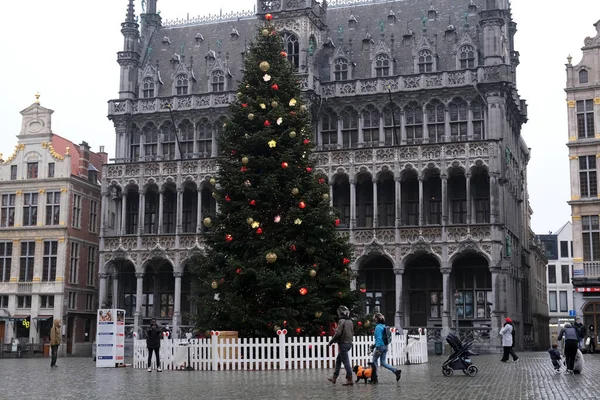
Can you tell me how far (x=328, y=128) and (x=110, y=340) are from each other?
27.1 metres

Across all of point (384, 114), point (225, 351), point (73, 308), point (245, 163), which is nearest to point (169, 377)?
point (225, 351)

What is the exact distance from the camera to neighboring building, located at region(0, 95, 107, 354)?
5897cm

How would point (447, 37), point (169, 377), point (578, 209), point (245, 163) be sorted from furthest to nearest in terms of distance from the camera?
point (447, 37)
point (578, 209)
point (245, 163)
point (169, 377)

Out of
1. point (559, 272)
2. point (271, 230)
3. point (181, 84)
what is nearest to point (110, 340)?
point (271, 230)

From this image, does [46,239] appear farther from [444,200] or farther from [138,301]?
[444,200]

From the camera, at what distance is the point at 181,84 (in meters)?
60.8

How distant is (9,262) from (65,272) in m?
4.65

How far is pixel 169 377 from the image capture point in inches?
981

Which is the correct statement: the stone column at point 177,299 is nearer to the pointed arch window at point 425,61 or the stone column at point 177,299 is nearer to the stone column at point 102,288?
the stone column at point 102,288

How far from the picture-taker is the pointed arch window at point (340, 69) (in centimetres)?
5712

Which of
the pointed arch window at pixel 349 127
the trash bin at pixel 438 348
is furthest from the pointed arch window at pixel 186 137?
the trash bin at pixel 438 348

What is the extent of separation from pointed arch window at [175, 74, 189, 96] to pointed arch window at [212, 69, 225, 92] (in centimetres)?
214

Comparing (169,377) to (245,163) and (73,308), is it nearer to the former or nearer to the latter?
(245,163)

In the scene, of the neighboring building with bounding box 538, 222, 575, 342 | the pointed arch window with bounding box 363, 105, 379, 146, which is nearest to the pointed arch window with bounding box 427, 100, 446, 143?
the pointed arch window with bounding box 363, 105, 379, 146
